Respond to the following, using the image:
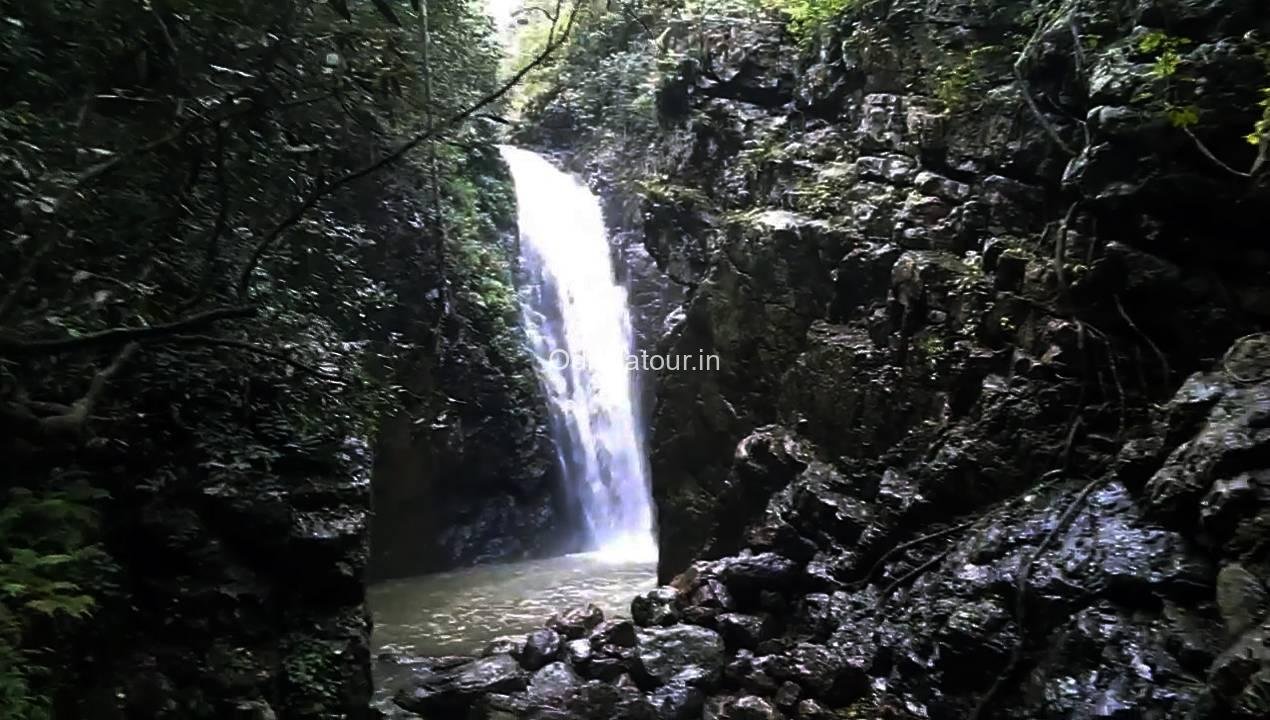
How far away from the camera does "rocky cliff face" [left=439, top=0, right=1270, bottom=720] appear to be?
527cm

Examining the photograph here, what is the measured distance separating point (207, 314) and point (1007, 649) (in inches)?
212

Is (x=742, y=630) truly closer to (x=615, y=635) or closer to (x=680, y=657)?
(x=680, y=657)

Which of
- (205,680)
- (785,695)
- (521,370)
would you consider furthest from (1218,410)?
(521,370)

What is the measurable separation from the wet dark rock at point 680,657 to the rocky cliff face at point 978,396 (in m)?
0.02

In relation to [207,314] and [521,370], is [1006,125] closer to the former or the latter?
[207,314]

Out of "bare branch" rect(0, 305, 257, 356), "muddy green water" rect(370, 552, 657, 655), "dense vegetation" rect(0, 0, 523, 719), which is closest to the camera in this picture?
"bare branch" rect(0, 305, 257, 356)

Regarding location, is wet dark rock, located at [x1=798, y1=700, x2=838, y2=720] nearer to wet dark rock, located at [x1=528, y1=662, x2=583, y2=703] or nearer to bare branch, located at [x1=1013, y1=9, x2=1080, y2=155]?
wet dark rock, located at [x1=528, y1=662, x2=583, y2=703]

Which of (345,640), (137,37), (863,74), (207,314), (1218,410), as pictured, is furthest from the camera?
(863,74)

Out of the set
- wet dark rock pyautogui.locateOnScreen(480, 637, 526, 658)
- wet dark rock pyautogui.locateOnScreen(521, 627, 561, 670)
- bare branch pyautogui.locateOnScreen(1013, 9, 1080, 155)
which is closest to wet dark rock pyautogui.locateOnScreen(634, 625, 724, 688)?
wet dark rock pyautogui.locateOnScreen(521, 627, 561, 670)

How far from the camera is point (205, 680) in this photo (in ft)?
15.9

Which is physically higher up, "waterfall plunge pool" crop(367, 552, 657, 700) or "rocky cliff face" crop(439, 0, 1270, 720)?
"rocky cliff face" crop(439, 0, 1270, 720)

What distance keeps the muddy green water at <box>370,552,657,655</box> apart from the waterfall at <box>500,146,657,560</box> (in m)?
1.09

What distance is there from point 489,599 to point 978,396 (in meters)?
6.91

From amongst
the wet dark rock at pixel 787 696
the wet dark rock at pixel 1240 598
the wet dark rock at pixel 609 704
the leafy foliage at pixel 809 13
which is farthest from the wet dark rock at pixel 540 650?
the leafy foliage at pixel 809 13
